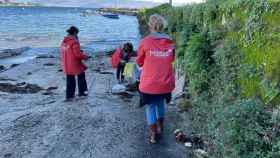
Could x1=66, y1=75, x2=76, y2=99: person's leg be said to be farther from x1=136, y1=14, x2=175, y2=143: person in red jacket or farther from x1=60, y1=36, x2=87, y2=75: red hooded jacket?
x1=136, y1=14, x2=175, y2=143: person in red jacket

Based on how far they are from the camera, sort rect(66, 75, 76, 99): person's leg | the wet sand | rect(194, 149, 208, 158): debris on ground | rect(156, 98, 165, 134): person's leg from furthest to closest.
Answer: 1. rect(66, 75, 76, 99): person's leg
2. rect(156, 98, 165, 134): person's leg
3. the wet sand
4. rect(194, 149, 208, 158): debris on ground

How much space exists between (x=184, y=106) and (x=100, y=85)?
558cm

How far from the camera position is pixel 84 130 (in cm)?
948

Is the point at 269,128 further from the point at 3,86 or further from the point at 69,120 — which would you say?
the point at 3,86

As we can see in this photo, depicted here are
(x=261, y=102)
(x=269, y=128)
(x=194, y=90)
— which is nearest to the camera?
(x=269, y=128)

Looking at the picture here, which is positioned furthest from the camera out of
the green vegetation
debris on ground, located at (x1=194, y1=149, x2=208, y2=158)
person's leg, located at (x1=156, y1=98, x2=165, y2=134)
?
person's leg, located at (x1=156, y1=98, x2=165, y2=134)

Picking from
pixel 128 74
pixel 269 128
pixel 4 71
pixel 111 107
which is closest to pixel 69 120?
pixel 111 107

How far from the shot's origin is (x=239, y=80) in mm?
7113

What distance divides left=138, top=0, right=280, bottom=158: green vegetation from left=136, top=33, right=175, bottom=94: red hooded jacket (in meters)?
0.84

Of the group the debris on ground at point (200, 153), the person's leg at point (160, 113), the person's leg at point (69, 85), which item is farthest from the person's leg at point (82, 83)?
the debris on ground at point (200, 153)

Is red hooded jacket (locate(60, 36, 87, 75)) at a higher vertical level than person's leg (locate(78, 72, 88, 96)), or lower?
higher

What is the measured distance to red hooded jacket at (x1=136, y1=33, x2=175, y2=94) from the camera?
8125 mm

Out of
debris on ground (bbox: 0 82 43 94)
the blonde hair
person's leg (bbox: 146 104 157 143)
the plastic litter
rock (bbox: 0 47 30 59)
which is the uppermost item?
the blonde hair

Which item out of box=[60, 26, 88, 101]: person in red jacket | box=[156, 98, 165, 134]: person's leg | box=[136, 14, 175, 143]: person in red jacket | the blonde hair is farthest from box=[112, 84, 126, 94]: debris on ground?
the blonde hair
